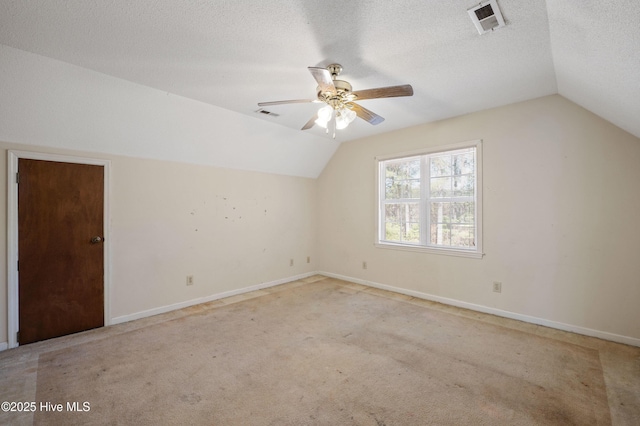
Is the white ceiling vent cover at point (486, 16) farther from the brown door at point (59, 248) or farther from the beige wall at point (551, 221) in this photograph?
the brown door at point (59, 248)

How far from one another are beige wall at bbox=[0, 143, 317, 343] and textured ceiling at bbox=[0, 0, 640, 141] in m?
1.23

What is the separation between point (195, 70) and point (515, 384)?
11.8ft

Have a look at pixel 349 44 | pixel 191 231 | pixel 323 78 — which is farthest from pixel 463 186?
pixel 191 231

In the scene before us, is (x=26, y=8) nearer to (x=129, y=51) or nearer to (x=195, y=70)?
(x=129, y=51)

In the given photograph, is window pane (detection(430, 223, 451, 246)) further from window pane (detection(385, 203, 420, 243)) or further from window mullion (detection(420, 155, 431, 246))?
window pane (detection(385, 203, 420, 243))

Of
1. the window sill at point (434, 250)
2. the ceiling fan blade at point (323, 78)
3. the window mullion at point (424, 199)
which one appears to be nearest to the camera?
the ceiling fan blade at point (323, 78)

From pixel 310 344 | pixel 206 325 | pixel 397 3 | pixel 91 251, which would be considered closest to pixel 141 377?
pixel 206 325

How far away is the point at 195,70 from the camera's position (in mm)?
2496

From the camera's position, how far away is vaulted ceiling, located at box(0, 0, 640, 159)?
5.57 feet

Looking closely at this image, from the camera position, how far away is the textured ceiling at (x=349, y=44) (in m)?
1.70

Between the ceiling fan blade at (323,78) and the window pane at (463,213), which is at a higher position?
the ceiling fan blade at (323,78)

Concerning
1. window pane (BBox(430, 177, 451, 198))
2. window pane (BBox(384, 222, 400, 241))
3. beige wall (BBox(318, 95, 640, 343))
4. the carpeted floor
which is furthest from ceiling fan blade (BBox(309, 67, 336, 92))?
window pane (BBox(384, 222, 400, 241))

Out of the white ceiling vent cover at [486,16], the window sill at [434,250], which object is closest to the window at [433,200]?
the window sill at [434,250]

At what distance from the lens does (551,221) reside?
3.09 m
